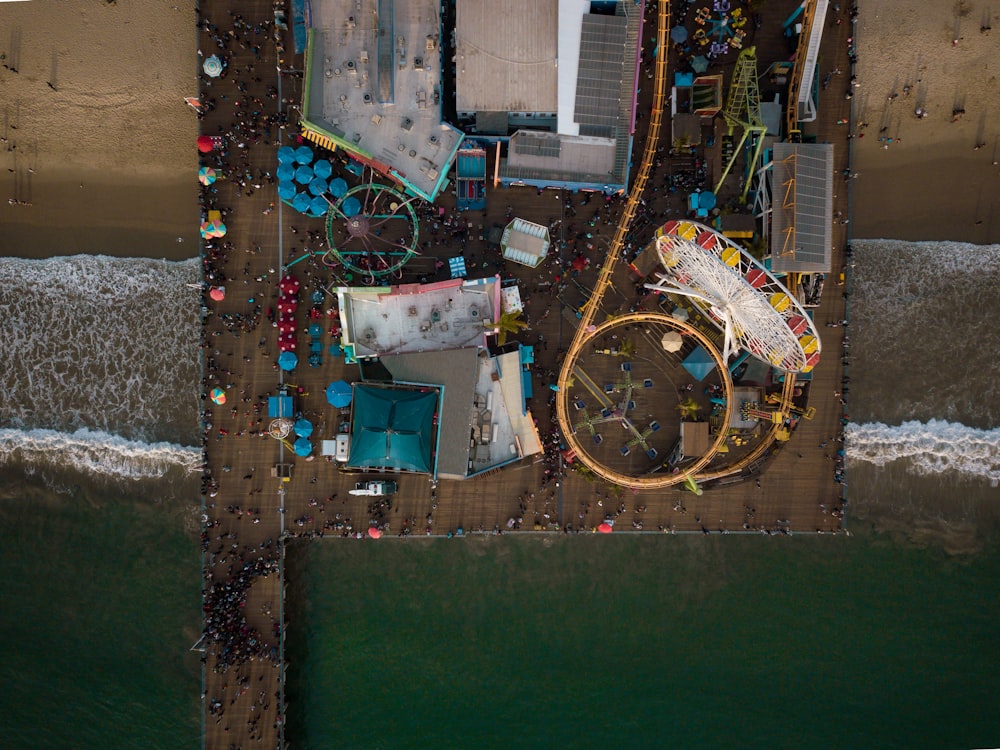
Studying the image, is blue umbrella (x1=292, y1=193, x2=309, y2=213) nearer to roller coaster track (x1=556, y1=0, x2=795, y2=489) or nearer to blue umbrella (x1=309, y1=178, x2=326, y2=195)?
blue umbrella (x1=309, y1=178, x2=326, y2=195)

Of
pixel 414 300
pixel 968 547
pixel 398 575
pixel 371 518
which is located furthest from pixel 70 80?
pixel 968 547

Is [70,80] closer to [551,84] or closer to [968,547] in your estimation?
[551,84]

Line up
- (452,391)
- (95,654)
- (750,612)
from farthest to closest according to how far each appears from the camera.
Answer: (95,654), (750,612), (452,391)

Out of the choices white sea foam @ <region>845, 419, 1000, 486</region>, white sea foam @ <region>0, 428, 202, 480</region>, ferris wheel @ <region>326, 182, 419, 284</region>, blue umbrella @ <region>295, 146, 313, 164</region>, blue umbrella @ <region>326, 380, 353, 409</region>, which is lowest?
white sea foam @ <region>0, 428, 202, 480</region>

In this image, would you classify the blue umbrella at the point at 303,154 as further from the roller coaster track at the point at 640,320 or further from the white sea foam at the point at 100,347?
the roller coaster track at the point at 640,320

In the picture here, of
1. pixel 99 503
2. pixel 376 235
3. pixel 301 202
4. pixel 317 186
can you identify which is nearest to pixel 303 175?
pixel 317 186

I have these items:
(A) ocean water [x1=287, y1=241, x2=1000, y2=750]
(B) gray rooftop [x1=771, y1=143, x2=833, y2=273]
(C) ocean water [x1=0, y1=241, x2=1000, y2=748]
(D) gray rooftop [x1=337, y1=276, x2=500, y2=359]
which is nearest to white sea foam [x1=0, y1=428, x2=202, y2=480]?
(C) ocean water [x1=0, y1=241, x2=1000, y2=748]

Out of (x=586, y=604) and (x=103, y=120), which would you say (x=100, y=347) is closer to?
(x=103, y=120)
